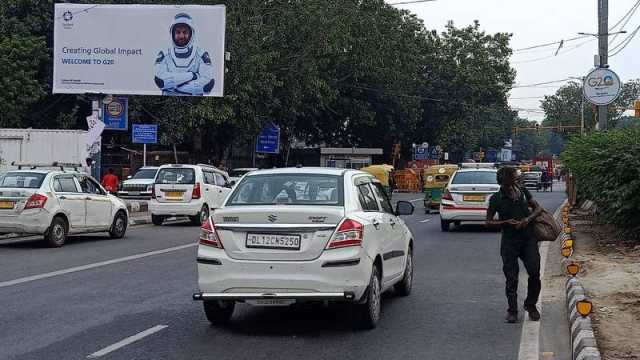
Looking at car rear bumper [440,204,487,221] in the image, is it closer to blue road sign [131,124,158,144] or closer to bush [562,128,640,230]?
bush [562,128,640,230]

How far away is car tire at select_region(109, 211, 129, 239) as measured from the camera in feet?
62.2

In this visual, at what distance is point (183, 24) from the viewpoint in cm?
3284

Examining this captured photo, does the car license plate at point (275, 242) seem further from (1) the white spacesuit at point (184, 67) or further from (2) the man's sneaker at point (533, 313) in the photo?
(1) the white spacesuit at point (184, 67)

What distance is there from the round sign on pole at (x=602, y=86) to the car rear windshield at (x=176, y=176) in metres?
11.1

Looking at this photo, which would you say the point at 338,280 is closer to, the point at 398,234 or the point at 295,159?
the point at 398,234

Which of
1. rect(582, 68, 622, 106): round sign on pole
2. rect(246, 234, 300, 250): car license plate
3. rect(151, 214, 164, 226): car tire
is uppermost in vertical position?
rect(582, 68, 622, 106): round sign on pole

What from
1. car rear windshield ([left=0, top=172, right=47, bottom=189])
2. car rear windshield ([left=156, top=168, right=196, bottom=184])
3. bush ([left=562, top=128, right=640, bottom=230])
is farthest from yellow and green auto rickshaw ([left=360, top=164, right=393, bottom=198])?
car rear windshield ([left=0, top=172, right=47, bottom=189])

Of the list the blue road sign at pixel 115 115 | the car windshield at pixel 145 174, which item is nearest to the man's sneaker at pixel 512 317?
the blue road sign at pixel 115 115

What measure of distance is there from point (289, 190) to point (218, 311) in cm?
145

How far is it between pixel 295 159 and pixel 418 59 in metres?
11.8

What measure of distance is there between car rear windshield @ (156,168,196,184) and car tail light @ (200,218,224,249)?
50.6 ft

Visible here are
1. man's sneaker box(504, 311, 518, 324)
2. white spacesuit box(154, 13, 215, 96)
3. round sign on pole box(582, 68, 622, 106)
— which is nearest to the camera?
man's sneaker box(504, 311, 518, 324)

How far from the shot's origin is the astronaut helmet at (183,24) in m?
32.8

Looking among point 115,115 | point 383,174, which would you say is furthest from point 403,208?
point 383,174
